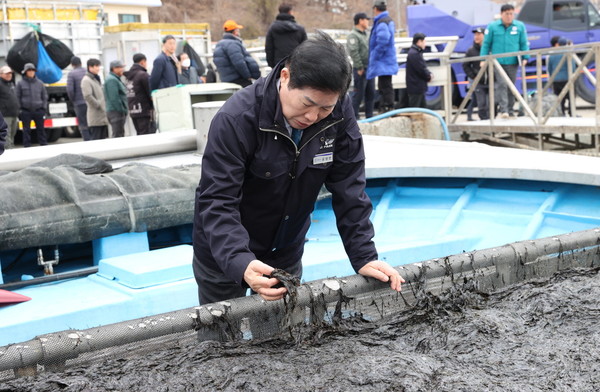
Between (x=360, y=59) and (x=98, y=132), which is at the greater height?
(x=360, y=59)

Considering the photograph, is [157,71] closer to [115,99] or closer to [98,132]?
[115,99]

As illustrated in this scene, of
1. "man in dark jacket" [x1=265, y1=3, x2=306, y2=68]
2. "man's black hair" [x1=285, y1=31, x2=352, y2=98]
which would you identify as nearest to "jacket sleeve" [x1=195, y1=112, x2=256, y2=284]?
"man's black hair" [x1=285, y1=31, x2=352, y2=98]

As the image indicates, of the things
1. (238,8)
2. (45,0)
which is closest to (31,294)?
(45,0)

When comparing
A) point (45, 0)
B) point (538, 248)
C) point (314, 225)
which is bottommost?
point (314, 225)

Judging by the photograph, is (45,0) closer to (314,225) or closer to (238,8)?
(314,225)

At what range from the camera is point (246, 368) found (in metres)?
2.50

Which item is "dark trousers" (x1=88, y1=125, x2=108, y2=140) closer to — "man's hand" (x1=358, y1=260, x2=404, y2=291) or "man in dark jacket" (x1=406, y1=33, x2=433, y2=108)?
"man in dark jacket" (x1=406, y1=33, x2=433, y2=108)

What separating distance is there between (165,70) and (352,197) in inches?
315

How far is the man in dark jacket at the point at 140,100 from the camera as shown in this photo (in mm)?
10977

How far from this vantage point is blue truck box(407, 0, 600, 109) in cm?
1622

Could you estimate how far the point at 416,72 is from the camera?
39.8ft

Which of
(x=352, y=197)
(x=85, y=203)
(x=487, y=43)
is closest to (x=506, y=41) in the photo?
(x=487, y=43)

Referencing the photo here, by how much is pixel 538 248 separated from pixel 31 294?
2622 millimetres

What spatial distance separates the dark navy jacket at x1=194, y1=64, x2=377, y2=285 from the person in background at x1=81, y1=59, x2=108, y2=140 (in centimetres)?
959
